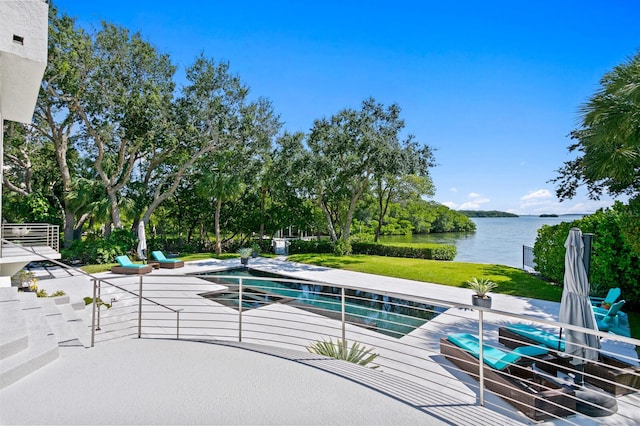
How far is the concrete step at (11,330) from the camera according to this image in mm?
4023

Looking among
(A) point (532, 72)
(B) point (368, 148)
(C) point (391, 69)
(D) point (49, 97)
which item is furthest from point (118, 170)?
(A) point (532, 72)

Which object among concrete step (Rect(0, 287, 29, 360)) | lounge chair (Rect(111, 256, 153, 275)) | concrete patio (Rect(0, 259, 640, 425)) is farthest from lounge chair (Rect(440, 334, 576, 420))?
lounge chair (Rect(111, 256, 153, 275))

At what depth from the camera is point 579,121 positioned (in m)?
7.37

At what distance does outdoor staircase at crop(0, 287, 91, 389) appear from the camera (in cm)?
391

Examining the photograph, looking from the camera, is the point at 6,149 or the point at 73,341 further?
the point at 6,149

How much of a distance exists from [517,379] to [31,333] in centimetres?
664

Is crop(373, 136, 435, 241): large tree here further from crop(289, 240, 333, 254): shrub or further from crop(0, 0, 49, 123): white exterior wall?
crop(0, 0, 49, 123): white exterior wall

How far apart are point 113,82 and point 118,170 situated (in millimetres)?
4765

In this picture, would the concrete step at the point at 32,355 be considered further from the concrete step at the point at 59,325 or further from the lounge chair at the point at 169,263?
the lounge chair at the point at 169,263

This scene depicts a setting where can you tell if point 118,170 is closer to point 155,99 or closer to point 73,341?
point 155,99

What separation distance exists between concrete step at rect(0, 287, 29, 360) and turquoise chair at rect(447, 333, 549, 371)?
19.6 feet

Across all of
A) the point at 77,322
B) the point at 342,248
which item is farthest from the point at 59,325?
the point at 342,248

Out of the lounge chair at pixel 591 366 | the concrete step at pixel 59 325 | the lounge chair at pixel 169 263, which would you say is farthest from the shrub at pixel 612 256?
the lounge chair at pixel 169 263

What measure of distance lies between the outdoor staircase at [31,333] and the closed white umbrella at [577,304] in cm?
707
